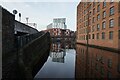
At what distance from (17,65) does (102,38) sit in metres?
29.4

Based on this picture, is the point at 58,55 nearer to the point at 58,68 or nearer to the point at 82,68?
the point at 58,68

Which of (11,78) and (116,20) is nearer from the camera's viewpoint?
(11,78)

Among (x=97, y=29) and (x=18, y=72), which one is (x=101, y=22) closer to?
(x=97, y=29)

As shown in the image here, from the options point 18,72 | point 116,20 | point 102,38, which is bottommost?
point 18,72

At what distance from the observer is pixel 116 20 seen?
97.1ft

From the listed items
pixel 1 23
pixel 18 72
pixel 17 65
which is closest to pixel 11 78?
pixel 18 72

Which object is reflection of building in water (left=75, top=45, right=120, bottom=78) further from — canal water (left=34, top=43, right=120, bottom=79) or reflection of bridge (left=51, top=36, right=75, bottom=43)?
reflection of bridge (left=51, top=36, right=75, bottom=43)

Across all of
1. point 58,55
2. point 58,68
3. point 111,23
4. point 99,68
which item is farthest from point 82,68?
point 111,23

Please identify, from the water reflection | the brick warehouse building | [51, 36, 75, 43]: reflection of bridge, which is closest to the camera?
the water reflection

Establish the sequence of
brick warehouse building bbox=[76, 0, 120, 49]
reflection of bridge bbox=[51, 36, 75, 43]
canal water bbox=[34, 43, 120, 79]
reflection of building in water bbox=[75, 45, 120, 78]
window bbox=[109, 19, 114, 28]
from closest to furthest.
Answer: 1. reflection of building in water bbox=[75, 45, 120, 78]
2. canal water bbox=[34, 43, 120, 79]
3. brick warehouse building bbox=[76, 0, 120, 49]
4. window bbox=[109, 19, 114, 28]
5. reflection of bridge bbox=[51, 36, 75, 43]

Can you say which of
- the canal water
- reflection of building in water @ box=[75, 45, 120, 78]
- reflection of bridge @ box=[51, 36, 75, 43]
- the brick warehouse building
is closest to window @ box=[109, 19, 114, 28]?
the brick warehouse building

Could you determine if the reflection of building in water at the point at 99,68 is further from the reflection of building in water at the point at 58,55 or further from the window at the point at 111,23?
the window at the point at 111,23

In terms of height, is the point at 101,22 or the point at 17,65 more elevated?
the point at 101,22

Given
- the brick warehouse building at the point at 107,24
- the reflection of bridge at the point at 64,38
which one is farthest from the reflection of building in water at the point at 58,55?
the reflection of bridge at the point at 64,38
